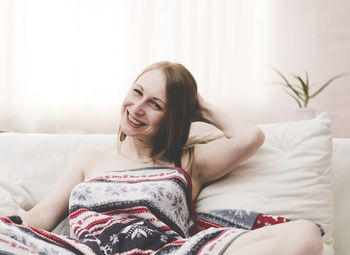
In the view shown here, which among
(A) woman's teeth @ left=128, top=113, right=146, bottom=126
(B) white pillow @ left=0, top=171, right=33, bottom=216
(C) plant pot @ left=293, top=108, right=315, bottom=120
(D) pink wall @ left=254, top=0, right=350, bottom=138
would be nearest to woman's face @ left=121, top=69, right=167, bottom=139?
(A) woman's teeth @ left=128, top=113, right=146, bottom=126

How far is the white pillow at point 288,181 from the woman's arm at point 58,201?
0.43 m

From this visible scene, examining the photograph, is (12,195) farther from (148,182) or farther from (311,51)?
(311,51)

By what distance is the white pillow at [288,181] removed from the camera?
1.23 meters

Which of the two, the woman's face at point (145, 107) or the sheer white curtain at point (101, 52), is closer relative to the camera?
the woman's face at point (145, 107)

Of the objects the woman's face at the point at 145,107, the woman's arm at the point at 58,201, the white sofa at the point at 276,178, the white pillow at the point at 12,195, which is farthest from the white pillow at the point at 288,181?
the white pillow at the point at 12,195

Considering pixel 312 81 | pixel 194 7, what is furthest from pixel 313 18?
pixel 194 7

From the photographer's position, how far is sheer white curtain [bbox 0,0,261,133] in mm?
2211

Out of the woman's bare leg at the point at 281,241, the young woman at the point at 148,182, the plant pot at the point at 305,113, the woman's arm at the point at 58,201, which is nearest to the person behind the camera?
the woman's bare leg at the point at 281,241

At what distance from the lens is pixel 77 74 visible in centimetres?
226

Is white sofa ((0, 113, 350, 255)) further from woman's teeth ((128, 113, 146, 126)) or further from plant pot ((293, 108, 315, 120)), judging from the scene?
plant pot ((293, 108, 315, 120))

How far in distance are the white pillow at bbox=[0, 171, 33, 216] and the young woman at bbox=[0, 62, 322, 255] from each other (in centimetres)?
6

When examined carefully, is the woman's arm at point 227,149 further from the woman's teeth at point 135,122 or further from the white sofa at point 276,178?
the woman's teeth at point 135,122

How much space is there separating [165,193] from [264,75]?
152cm

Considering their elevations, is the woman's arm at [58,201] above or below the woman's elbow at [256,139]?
below
